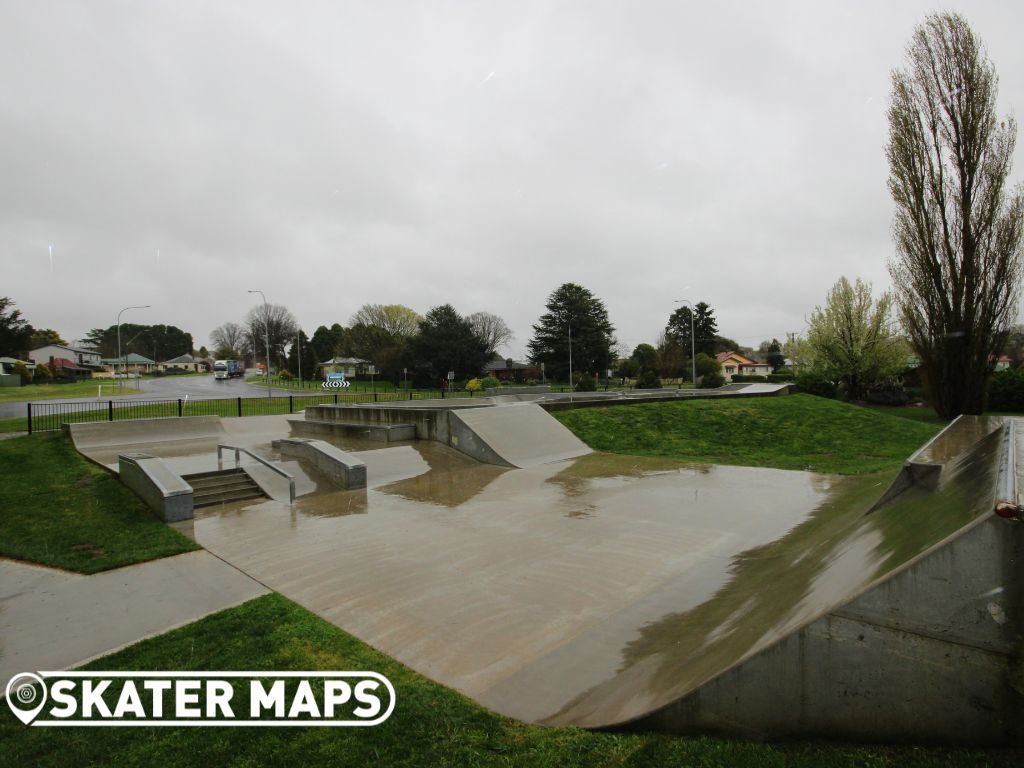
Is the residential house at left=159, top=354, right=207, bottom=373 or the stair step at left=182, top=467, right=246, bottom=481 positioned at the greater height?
the residential house at left=159, top=354, right=207, bottom=373

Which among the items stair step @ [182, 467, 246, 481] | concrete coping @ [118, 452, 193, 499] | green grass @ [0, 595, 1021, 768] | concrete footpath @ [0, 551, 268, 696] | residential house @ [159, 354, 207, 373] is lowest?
concrete footpath @ [0, 551, 268, 696]

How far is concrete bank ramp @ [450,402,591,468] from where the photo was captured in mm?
14008

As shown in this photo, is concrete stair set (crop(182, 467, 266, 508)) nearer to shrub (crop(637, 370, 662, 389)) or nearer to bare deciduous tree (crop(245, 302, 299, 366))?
shrub (crop(637, 370, 662, 389))

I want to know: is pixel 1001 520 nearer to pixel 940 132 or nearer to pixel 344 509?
pixel 344 509

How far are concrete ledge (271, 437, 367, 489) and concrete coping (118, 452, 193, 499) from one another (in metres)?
2.87

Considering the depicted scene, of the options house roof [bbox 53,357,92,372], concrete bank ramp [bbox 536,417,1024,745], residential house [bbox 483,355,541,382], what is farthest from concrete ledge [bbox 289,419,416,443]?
house roof [bbox 53,357,92,372]

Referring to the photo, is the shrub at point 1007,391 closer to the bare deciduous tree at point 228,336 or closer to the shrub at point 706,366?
the shrub at point 706,366

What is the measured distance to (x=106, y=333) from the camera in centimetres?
12125

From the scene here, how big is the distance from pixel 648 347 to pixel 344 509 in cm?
6578

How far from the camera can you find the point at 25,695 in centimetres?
379

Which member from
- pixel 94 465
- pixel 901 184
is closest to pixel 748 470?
pixel 94 465

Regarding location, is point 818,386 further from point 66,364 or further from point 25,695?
point 66,364

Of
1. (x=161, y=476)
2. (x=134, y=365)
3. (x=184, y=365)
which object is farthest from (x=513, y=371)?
(x=184, y=365)

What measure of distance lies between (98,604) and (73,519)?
4.21m
